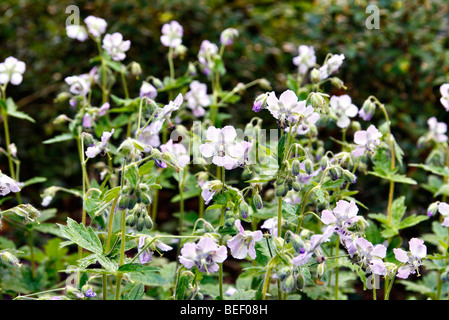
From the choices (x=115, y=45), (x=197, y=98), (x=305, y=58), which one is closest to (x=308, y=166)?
(x=305, y=58)

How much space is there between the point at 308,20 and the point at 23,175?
8.47 ft

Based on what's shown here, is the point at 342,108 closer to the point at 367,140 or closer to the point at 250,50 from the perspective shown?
the point at 367,140

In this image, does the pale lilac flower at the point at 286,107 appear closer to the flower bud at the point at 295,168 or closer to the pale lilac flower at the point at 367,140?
the flower bud at the point at 295,168

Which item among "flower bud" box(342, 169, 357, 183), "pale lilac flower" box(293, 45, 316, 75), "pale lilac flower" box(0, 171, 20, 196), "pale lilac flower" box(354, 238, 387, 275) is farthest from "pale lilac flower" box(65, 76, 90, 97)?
"pale lilac flower" box(354, 238, 387, 275)

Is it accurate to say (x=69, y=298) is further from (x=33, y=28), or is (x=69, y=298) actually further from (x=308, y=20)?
(x=33, y=28)

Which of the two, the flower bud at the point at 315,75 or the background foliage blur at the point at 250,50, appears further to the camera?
the background foliage blur at the point at 250,50

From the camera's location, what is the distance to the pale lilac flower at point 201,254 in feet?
4.38

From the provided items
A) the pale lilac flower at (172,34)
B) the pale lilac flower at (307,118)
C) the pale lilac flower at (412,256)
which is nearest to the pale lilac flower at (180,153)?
the pale lilac flower at (307,118)

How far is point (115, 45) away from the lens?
2.22 meters

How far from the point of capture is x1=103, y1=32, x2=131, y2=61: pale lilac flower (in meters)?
2.21

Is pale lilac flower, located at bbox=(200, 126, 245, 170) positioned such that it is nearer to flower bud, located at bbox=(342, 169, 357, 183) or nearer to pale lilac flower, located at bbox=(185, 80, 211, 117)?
flower bud, located at bbox=(342, 169, 357, 183)

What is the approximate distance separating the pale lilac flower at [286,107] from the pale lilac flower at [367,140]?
43 centimetres
